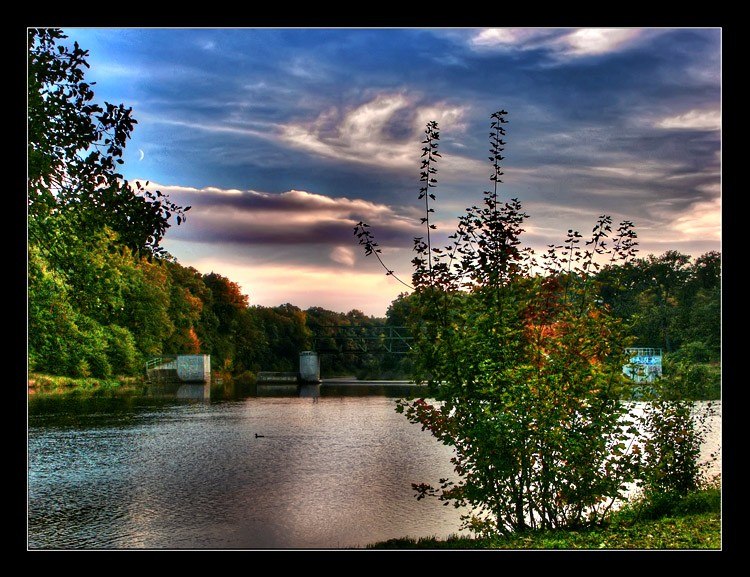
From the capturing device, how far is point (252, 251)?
12.5 metres

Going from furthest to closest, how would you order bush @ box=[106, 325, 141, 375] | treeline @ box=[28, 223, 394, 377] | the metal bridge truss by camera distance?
bush @ box=[106, 325, 141, 375] → treeline @ box=[28, 223, 394, 377] → the metal bridge truss

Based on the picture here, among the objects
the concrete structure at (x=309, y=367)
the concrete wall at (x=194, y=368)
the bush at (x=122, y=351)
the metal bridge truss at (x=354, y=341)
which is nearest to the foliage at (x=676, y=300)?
the metal bridge truss at (x=354, y=341)

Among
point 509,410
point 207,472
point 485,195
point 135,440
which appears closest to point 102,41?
point 485,195

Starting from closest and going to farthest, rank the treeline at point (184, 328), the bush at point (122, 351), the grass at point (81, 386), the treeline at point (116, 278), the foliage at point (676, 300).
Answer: the treeline at point (116, 278)
the foliage at point (676, 300)
the grass at point (81, 386)
the treeline at point (184, 328)
the bush at point (122, 351)

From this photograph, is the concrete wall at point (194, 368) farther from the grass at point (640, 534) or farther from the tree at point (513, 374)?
the tree at point (513, 374)

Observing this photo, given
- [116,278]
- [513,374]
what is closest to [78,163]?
Answer: [513,374]

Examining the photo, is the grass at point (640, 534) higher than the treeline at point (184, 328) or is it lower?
lower

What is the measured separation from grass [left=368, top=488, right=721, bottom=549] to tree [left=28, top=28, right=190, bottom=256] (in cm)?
449

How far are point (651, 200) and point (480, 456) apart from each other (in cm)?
586

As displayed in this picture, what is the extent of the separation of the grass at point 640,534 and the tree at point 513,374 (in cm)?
22

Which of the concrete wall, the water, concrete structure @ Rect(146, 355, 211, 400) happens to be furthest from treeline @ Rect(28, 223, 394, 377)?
the water

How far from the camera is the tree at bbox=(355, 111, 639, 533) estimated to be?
621cm

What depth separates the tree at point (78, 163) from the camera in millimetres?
7926

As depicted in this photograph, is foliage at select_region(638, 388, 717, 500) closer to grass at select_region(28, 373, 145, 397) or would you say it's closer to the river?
the river
